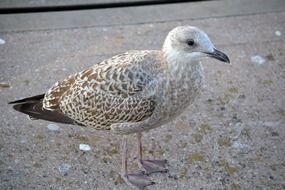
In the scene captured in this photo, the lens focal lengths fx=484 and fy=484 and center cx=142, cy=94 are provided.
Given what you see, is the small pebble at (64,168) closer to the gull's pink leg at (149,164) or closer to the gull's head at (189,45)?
the gull's pink leg at (149,164)

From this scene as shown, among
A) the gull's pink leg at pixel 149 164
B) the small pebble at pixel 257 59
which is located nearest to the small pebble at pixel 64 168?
the gull's pink leg at pixel 149 164

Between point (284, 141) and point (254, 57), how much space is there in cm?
120

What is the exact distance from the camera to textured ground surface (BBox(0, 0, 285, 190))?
3.60m

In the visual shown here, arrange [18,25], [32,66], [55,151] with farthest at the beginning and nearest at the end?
1. [18,25]
2. [32,66]
3. [55,151]

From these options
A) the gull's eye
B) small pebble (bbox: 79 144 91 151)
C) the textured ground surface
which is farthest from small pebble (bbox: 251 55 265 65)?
small pebble (bbox: 79 144 91 151)

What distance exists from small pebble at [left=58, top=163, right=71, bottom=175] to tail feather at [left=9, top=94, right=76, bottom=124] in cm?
35

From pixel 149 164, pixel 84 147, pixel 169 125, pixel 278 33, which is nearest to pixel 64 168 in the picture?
pixel 84 147

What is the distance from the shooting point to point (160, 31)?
516cm

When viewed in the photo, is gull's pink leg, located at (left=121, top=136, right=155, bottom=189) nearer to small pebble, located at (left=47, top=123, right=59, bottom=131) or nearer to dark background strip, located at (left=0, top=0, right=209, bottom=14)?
small pebble, located at (left=47, top=123, right=59, bottom=131)

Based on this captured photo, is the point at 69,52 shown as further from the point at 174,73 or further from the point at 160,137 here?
the point at 174,73

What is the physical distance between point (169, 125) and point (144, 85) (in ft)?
2.99

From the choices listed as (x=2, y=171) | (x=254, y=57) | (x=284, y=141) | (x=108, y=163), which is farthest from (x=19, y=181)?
(x=254, y=57)

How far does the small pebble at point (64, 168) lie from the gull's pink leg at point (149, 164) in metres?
0.55

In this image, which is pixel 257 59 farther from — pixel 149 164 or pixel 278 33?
pixel 149 164
